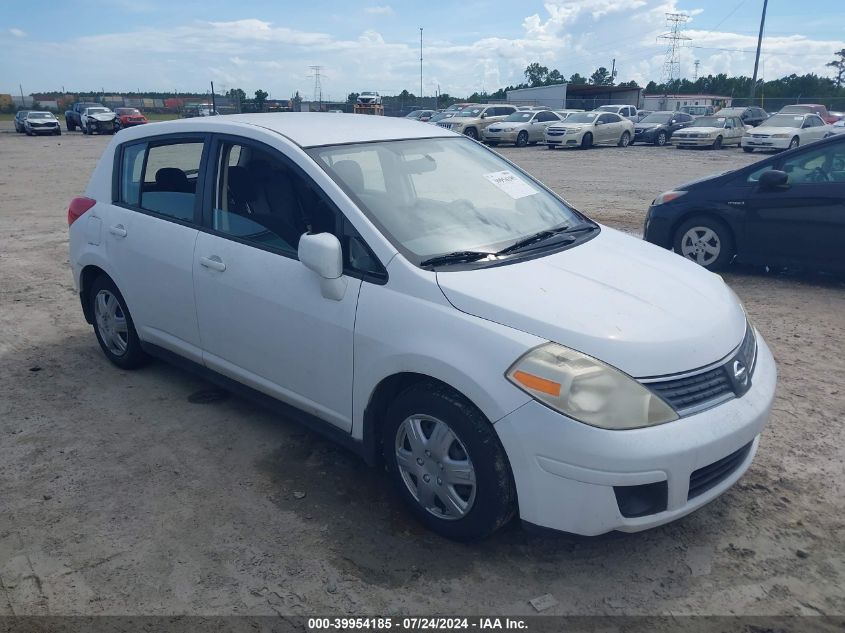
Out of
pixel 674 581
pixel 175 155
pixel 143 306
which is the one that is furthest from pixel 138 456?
pixel 674 581

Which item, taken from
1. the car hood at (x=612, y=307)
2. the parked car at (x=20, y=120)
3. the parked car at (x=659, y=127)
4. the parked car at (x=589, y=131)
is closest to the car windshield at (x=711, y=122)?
the parked car at (x=659, y=127)

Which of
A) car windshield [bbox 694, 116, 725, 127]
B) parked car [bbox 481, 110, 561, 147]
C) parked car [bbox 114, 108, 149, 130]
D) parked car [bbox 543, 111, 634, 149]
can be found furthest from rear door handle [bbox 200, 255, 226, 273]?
parked car [bbox 114, 108, 149, 130]

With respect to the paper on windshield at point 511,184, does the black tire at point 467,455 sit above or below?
below

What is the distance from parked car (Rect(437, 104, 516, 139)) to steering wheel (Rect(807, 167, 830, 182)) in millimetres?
25093

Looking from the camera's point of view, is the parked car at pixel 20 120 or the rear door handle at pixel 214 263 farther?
the parked car at pixel 20 120

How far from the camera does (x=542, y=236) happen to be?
3727 mm

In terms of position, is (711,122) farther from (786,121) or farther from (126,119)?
(126,119)

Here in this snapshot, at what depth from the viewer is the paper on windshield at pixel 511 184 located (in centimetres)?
405

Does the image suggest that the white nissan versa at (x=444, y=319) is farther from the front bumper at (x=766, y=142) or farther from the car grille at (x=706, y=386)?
the front bumper at (x=766, y=142)

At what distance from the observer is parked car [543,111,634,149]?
28531 mm

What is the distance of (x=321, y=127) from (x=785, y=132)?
85.3 ft

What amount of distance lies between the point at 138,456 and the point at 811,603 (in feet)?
11.1

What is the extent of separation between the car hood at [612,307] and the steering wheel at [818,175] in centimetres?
414

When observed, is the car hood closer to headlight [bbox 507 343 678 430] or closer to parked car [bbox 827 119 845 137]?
headlight [bbox 507 343 678 430]
